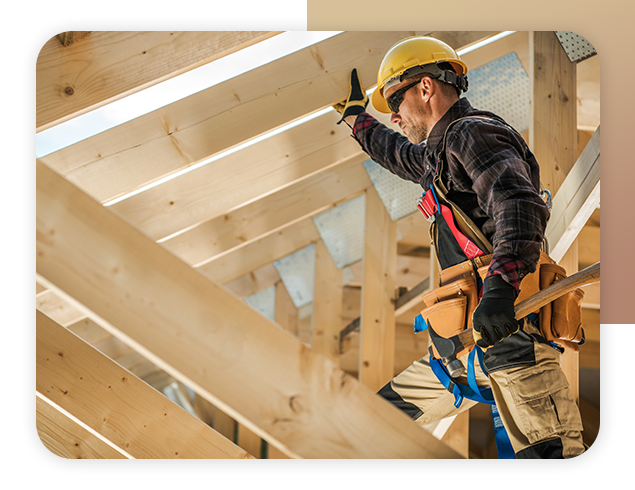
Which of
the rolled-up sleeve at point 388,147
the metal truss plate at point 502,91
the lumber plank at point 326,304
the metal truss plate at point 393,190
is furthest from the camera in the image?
the lumber plank at point 326,304

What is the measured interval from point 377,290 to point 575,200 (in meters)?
1.25

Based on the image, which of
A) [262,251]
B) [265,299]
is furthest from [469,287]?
[265,299]

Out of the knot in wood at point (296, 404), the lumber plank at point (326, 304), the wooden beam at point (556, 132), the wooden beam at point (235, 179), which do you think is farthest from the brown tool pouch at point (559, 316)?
the lumber plank at point (326, 304)

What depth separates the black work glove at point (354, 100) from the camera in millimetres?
1719

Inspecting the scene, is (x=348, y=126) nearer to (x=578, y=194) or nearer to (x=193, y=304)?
(x=578, y=194)

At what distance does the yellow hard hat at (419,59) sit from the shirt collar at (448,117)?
0.08 m

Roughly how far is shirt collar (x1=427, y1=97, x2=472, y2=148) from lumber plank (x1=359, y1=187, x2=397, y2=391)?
45.5 inches

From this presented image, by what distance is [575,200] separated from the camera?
66.0 inches

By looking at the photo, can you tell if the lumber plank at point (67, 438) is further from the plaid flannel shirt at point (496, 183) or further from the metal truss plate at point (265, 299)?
the metal truss plate at point (265, 299)

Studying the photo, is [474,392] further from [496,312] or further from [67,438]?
[67,438]

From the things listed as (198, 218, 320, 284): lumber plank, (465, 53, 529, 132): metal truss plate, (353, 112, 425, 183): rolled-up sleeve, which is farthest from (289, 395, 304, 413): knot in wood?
(198, 218, 320, 284): lumber plank

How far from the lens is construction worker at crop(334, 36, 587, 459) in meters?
1.21

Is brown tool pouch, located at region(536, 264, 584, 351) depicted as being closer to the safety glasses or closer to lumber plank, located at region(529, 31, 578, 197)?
lumber plank, located at region(529, 31, 578, 197)
